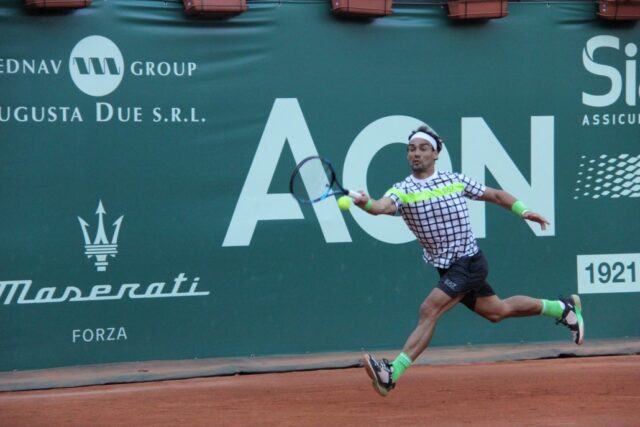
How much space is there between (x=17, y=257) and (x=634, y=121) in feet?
17.1

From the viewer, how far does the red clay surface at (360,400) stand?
24.0 feet

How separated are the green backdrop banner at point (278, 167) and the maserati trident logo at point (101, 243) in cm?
2

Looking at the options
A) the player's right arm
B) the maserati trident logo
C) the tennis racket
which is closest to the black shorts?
the player's right arm

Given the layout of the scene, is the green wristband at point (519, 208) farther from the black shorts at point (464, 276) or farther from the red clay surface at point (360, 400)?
the red clay surface at point (360, 400)

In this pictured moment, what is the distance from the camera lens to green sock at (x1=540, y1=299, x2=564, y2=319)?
7.77m

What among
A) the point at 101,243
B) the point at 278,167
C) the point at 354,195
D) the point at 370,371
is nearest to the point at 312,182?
the point at 354,195

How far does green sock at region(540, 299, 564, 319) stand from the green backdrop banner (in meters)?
1.83

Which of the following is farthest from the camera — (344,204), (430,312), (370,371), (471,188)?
(471,188)

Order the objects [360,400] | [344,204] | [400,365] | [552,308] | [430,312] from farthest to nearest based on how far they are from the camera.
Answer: [360,400], [552,308], [430,312], [400,365], [344,204]

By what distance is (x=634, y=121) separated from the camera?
9.95m

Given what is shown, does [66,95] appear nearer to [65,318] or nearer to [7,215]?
[7,215]

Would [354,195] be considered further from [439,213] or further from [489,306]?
[489,306]

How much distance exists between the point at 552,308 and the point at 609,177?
2.52m

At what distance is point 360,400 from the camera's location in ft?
26.1
